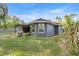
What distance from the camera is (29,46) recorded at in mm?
2133

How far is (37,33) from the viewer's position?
2.16 metres

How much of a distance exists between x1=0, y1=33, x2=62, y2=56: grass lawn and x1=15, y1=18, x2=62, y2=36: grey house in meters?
0.05

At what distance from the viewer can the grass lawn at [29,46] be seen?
212 centimetres

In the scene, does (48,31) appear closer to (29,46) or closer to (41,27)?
(41,27)

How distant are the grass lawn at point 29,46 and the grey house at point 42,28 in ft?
0.16

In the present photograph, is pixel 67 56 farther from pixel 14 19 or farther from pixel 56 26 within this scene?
pixel 14 19

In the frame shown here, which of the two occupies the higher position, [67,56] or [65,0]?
[65,0]

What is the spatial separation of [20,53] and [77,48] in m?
0.56

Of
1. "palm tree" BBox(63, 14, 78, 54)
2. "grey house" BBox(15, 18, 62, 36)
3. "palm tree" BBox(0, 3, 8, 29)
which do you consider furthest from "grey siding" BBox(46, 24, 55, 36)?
"palm tree" BBox(0, 3, 8, 29)

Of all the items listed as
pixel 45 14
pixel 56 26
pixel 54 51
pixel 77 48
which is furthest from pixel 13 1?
pixel 77 48

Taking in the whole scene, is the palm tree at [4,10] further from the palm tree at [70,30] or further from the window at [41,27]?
the palm tree at [70,30]

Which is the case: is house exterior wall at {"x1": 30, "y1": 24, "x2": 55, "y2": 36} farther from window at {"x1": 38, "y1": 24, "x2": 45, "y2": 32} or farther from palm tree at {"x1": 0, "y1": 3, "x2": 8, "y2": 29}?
palm tree at {"x1": 0, "y1": 3, "x2": 8, "y2": 29}

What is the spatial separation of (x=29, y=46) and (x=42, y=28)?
219 mm

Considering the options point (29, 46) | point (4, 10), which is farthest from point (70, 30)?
point (4, 10)
